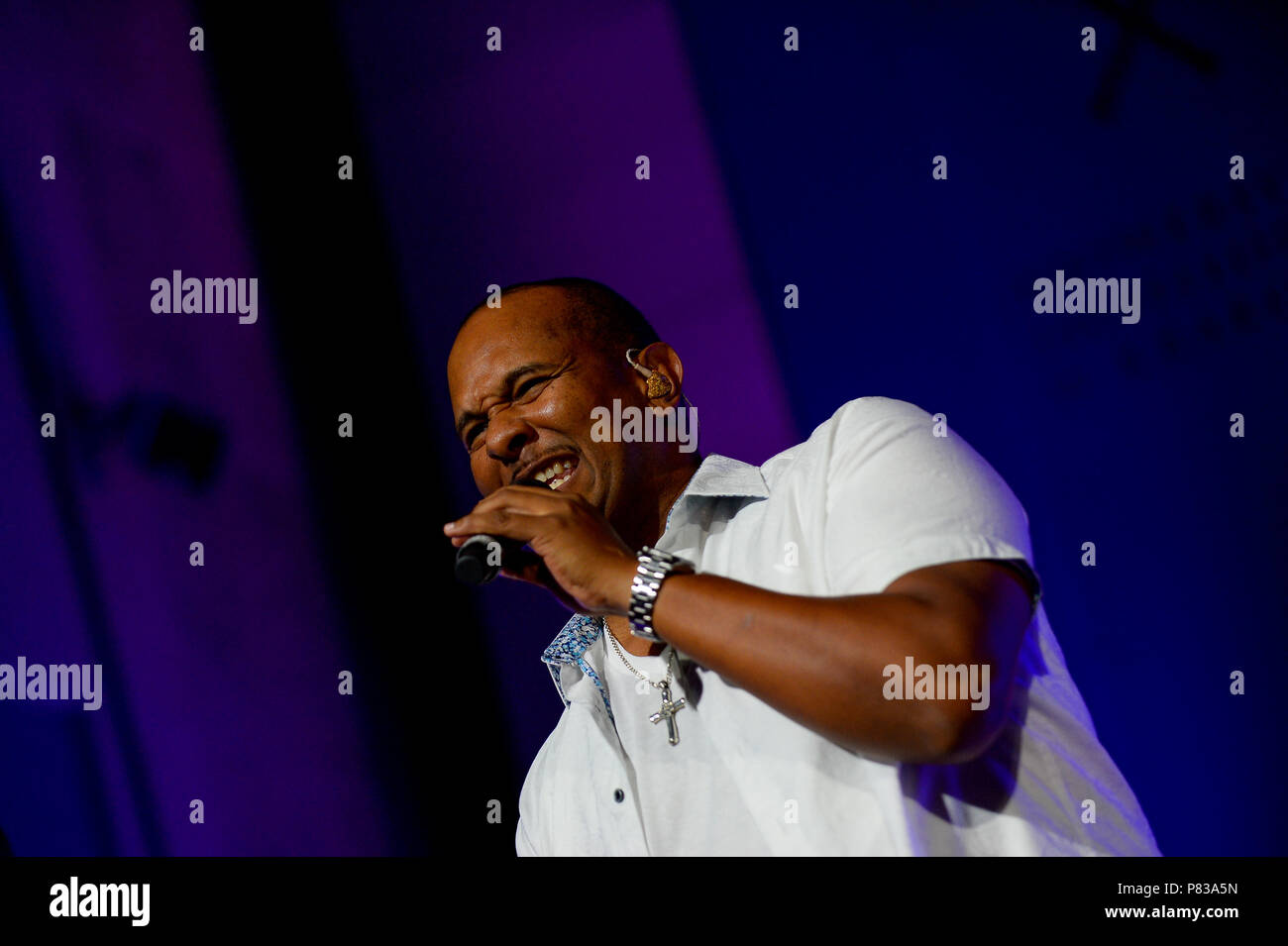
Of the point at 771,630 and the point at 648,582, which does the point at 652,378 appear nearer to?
the point at 648,582

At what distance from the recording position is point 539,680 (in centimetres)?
269

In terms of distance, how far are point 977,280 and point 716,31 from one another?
900 mm

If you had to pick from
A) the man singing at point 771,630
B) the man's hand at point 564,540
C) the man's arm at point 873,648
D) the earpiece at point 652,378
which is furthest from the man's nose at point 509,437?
the man's arm at point 873,648

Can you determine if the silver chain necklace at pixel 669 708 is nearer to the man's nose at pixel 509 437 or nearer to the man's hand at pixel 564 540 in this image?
the man's hand at pixel 564 540

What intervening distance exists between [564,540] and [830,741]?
1.29 feet

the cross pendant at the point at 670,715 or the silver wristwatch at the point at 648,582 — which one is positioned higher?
the silver wristwatch at the point at 648,582

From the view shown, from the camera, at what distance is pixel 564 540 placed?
51.5 inches

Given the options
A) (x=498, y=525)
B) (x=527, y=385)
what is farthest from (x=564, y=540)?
(x=527, y=385)

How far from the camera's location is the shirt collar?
1.64 meters

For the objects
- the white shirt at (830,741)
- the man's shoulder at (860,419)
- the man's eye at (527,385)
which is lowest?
the white shirt at (830,741)

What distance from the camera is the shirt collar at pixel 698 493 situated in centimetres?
164
